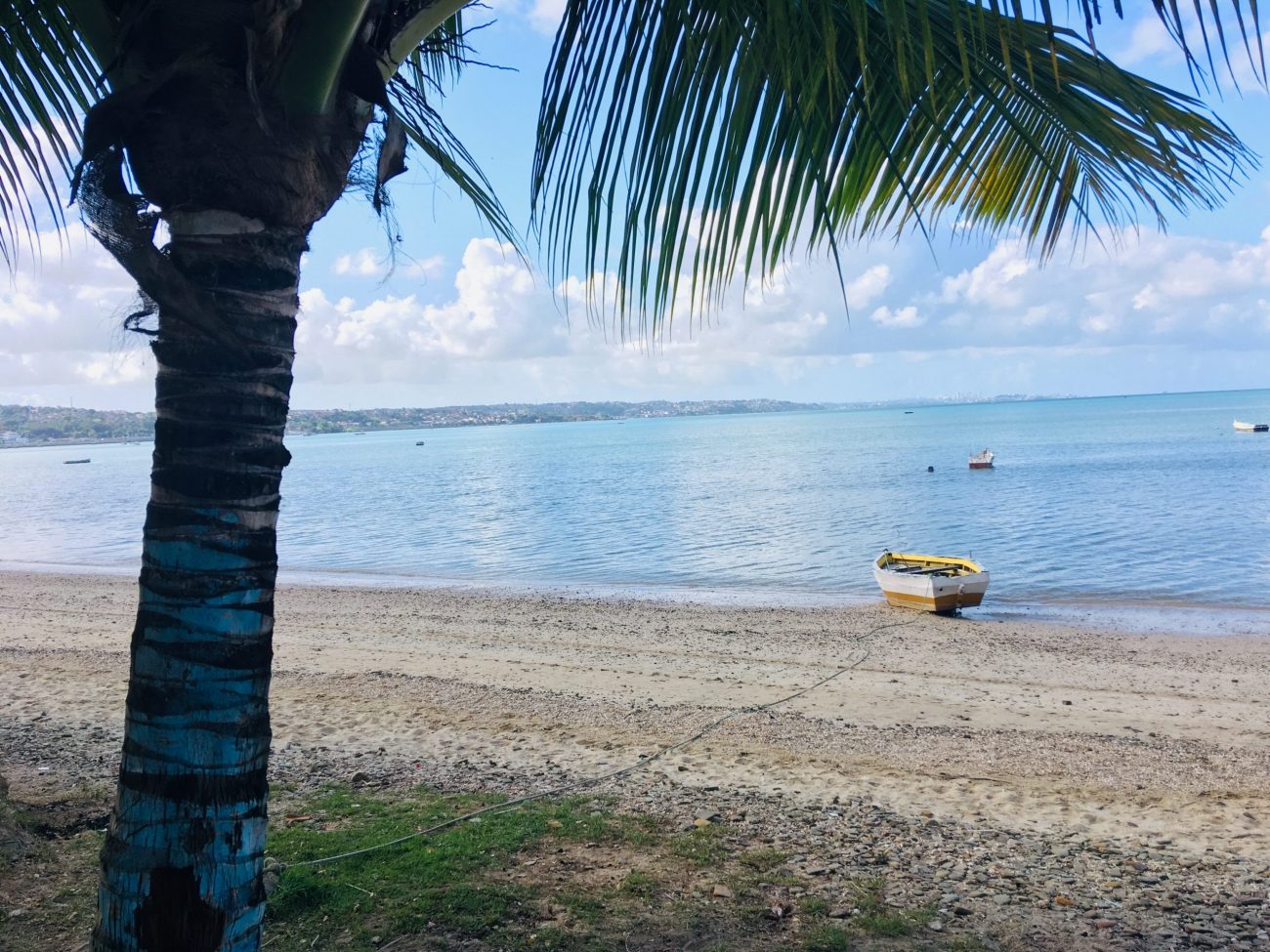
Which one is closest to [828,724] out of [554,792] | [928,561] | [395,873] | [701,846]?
[554,792]

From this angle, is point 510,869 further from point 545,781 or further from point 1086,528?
point 1086,528

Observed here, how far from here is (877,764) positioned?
26.2ft

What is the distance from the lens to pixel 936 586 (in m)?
19.1

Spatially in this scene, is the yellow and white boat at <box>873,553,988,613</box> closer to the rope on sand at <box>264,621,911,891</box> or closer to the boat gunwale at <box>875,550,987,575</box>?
the boat gunwale at <box>875,550,987,575</box>

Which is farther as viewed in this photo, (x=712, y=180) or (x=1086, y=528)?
(x=1086, y=528)

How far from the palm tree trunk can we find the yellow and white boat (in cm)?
1825

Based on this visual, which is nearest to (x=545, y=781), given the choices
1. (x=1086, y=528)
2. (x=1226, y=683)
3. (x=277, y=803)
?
(x=277, y=803)

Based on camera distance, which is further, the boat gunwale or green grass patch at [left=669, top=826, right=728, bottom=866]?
the boat gunwale

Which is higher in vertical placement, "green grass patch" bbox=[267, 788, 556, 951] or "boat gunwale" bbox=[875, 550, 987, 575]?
"green grass patch" bbox=[267, 788, 556, 951]

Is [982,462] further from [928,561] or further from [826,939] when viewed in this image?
[826,939]

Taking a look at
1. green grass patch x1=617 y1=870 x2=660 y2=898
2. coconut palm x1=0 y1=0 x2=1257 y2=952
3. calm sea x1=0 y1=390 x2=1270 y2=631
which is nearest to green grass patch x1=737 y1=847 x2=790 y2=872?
green grass patch x1=617 y1=870 x2=660 y2=898

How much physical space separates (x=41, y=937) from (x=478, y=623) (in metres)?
14.5

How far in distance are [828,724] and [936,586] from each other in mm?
10057

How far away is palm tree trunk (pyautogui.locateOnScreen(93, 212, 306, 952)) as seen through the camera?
215 cm
